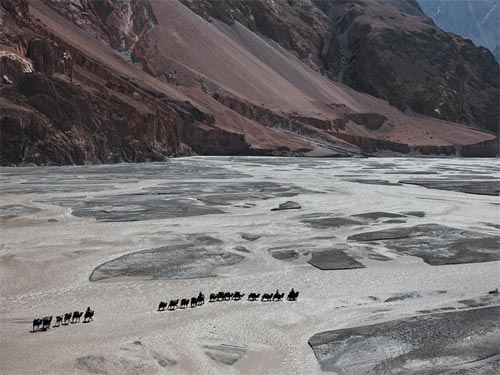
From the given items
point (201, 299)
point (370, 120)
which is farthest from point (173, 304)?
point (370, 120)

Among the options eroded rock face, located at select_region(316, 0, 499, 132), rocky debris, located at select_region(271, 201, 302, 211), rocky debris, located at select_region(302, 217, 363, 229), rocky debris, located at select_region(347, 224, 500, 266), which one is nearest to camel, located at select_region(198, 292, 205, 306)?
rocky debris, located at select_region(347, 224, 500, 266)

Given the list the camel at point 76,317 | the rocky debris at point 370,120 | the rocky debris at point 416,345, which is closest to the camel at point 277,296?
the rocky debris at point 416,345

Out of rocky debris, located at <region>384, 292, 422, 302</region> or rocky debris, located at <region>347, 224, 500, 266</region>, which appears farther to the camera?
rocky debris, located at <region>347, 224, 500, 266</region>

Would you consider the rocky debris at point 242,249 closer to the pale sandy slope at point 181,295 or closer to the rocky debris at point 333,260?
the pale sandy slope at point 181,295

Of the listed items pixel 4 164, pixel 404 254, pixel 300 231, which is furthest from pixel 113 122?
pixel 404 254

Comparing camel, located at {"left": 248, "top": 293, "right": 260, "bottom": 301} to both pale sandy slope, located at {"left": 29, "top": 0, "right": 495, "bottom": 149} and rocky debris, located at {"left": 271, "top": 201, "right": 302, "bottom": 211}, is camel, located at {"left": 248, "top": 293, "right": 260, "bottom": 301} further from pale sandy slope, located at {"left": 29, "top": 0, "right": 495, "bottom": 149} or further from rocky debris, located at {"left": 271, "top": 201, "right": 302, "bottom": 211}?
pale sandy slope, located at {"left": 29, "top": 0, "right": 495, "bottom": 149}

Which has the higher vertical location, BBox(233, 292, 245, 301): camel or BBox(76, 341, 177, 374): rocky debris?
BBox(233, 292, 245, 301): camel

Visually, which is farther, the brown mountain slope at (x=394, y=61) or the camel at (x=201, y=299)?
the brown mountain slope at (x=394, y=61)
